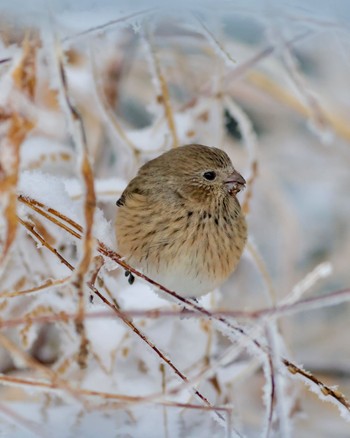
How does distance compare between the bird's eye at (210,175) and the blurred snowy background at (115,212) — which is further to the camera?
the bird's eye at (210,175)

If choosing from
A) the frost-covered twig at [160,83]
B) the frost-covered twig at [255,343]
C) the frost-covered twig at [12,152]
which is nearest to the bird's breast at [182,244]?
the frost-covered twig at [160,83]

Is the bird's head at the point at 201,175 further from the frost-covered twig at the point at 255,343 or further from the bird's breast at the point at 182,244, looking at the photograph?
the frost-covered twig at the point at 255,343

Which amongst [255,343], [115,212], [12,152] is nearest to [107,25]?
[12,152]

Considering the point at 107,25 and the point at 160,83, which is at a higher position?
the point at 160,83

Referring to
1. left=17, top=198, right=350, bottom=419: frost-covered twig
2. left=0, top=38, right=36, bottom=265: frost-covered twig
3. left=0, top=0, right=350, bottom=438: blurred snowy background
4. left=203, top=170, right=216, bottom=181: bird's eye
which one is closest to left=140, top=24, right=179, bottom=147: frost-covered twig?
left=0, top=0, right=350, bottom=438: blurred snowy background

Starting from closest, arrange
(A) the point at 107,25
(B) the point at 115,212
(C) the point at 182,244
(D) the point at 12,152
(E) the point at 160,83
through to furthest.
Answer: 1. (D) the point at 12,152
2. (A) the point at 107,25
3. (C) the point at 182,244
4. (E) the point at 160,83
5. (B) the point at 115,212

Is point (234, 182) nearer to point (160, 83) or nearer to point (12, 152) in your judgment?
point (160, 83)

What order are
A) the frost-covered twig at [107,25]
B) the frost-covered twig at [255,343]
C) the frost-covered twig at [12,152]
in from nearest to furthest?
the frost-covered twig at [12,152], the frost-covered twig at [107,25], the frost-covered twig at [255,343]

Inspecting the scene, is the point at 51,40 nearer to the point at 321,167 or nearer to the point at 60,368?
the point at 60,368
